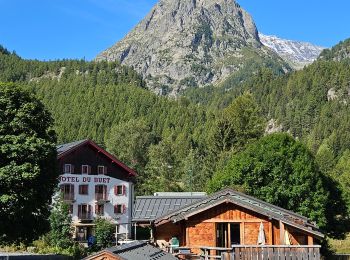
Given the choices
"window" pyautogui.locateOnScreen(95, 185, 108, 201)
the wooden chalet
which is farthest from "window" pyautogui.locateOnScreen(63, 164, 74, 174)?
the wooden chalet

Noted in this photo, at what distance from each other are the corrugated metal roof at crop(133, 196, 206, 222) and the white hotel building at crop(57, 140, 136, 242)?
18.7 metres

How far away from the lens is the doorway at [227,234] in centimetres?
2828

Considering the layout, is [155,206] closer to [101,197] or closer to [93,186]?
[101,197]

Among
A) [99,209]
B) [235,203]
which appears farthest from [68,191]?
[235,203]

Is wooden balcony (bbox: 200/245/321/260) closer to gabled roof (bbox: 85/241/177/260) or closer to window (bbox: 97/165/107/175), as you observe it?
gabled roof (bbox: 85/241/177/260)


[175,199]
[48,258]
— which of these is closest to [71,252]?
[48,258]

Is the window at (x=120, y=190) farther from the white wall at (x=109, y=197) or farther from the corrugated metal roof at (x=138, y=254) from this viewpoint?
the corrugated metal roof at (x=138, y=254)

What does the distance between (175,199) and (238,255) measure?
18.0 metres

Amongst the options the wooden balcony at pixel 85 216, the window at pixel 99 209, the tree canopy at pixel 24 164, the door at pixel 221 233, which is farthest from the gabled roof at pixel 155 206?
the window at pixel 99 209

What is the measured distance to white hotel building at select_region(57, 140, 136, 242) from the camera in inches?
2393

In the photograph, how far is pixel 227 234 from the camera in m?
28.4

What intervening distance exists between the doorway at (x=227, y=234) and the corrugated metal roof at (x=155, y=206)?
9776mm

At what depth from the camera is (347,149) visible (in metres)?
164

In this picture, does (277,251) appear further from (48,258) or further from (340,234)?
(340,234)
